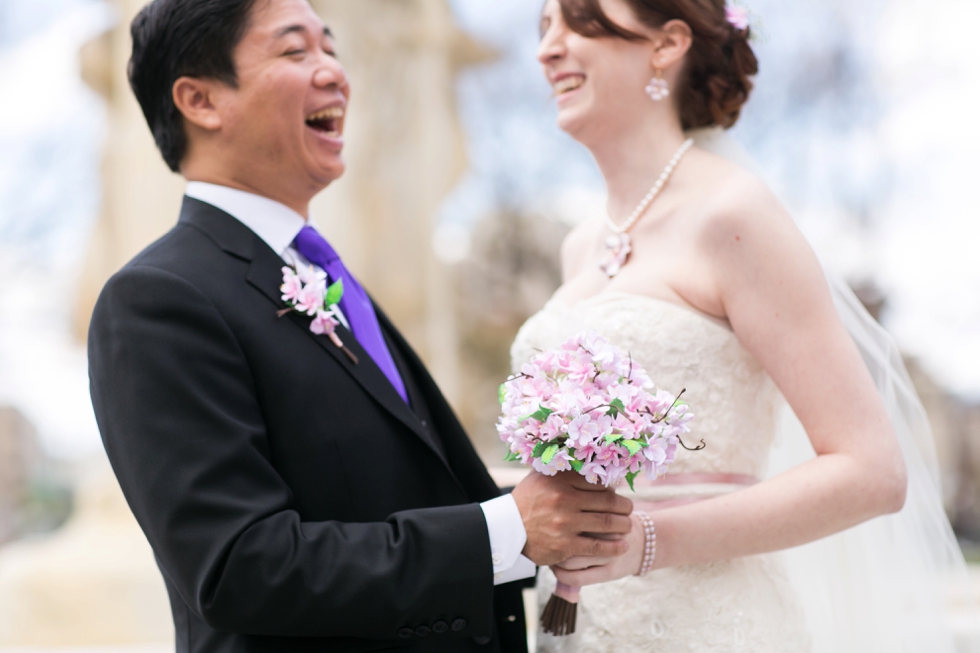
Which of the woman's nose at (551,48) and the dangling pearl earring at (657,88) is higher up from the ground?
the woman's nose at (551,48)

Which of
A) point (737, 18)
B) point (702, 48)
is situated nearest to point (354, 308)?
point (702, 48)

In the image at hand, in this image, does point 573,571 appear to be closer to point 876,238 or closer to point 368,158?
point 368,158

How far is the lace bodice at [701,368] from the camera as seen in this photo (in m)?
2.88

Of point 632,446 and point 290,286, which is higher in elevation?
point 290,286

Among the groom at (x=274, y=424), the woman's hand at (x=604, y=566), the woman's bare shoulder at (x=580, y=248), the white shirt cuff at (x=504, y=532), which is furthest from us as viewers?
the woman's bare shoulder at (x=580, y=248)

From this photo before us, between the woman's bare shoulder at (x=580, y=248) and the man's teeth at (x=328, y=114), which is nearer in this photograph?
the man's teeth at (x=328, y=114)

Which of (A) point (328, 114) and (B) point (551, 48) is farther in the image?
(B) point (551, 48)

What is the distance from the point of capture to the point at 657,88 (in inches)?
125

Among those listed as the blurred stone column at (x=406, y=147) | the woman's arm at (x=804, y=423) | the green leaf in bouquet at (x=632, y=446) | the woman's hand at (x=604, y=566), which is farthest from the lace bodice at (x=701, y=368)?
the blurred stone column at (x=406, y=147)

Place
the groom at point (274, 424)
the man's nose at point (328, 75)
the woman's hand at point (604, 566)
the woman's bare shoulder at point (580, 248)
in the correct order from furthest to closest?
1. the woman's bare shoulder at point (580, 248)
2. the man's nose at point (328, 75)
3. the woman's hand at point (604, 566)
4. the groom at point (274, 424)

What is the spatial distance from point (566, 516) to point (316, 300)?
91 cm

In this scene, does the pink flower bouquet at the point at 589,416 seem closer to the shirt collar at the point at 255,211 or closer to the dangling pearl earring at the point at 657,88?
the shirt collar at the point at 255,211

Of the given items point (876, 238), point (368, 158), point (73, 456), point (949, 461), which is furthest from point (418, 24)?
point (949, 461)

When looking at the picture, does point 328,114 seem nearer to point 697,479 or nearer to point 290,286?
point 290,286
